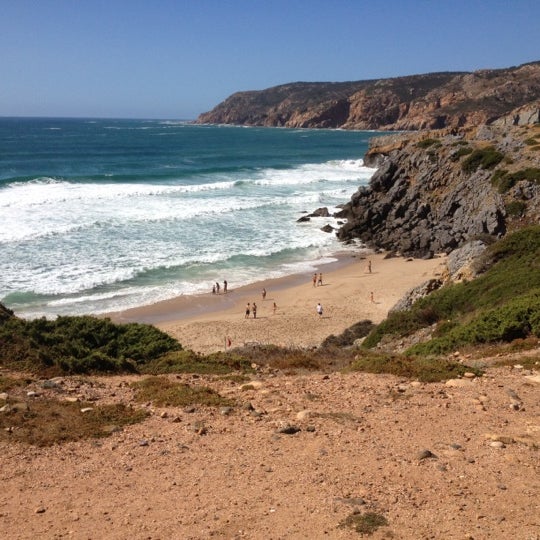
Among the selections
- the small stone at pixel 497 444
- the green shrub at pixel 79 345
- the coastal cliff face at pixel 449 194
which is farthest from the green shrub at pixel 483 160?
the small stone at pixel 497 444

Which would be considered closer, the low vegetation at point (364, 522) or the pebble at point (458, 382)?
the low vegetation at point (364, 522)

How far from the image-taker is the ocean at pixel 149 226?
2641cm

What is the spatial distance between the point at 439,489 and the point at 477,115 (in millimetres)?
135658

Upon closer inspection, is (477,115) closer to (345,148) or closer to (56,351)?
(345,148)

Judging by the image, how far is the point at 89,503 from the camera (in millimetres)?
6297

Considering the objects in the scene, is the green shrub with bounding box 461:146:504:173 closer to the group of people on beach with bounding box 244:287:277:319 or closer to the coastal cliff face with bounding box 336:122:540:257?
the coastal cliff face with bounding box 336:122:540:257

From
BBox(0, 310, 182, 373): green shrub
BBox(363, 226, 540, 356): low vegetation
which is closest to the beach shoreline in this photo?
BBox(0, 310, 182, 373): green shrub

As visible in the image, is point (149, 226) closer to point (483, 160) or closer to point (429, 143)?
point (429, 143)

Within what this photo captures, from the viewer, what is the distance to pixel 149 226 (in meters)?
38.8

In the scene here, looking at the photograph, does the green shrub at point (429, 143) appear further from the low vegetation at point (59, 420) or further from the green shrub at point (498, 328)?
the low vegetation at point (59, 420)

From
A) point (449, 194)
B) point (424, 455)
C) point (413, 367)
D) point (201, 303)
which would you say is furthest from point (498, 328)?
point (449, 194)

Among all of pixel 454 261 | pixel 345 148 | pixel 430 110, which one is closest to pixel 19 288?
pixel 454 261

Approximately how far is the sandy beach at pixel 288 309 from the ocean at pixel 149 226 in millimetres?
1312

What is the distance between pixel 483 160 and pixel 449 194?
3023mm
